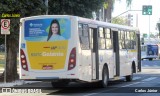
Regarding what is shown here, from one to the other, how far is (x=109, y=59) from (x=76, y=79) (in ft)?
16.2

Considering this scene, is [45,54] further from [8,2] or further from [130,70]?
[130,70]

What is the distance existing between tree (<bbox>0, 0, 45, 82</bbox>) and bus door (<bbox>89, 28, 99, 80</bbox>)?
4677 millimetres

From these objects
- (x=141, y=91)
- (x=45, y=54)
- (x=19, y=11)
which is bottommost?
(x=141, y=91)

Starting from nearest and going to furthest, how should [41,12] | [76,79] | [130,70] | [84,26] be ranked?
[76,79] → [84,26] → [41,12] → [130,70]

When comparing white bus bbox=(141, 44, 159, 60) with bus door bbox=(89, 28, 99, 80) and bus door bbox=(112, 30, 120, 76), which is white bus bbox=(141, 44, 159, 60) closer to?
bus door bbox=(112, 30, 120, 76)

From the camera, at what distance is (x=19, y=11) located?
76.4 ft

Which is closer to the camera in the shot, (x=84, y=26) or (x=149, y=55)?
(x=84, y=26)

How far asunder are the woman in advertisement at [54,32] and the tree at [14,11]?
4751mm

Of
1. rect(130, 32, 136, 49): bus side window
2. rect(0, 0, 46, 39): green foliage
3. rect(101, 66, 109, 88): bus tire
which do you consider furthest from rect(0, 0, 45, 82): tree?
rect(130, 32, 136, 49): bus side window

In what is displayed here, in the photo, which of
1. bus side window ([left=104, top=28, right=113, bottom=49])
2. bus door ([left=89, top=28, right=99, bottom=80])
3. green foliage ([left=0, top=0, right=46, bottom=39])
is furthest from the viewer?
green foliage ([left=0, top=0, right=46, bottom=39])

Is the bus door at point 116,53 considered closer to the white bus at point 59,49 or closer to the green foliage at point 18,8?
the white bus at point 59,49

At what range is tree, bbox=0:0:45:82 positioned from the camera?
2273cm

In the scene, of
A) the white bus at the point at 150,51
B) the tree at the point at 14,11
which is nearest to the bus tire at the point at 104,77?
Answer: the tree at the point at 14,11

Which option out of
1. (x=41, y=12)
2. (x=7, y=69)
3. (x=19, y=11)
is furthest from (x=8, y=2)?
(x=7, y=69)
